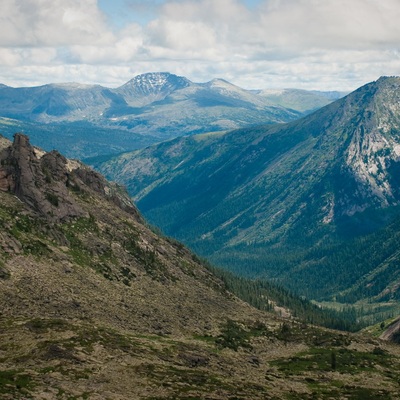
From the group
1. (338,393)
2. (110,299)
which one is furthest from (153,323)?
(338,393)

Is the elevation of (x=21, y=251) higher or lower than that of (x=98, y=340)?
higher

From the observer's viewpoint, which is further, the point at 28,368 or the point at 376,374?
the point at 376,374

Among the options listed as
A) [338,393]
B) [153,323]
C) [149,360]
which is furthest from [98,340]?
[338,393]

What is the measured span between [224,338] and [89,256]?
4948 cm

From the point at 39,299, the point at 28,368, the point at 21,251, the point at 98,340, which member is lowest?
the point at 28,368

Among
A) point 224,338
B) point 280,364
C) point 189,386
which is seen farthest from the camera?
point 224,338

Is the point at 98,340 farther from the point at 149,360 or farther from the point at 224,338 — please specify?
the point at 224,338

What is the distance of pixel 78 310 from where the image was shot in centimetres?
15888

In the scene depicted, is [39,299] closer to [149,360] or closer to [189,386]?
[149,360]

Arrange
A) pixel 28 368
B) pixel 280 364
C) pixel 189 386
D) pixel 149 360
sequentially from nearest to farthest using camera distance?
pixel 28 368 < pixel 189 386 < pixel 149 360 < pixel 280 364

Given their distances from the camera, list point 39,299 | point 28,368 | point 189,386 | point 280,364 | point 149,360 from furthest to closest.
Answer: point 280,364, point 39,299, point 149,360, point 189,386, point 28,368

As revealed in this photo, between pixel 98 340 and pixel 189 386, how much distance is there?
2505 cm

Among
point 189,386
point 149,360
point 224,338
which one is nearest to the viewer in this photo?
point 189,386

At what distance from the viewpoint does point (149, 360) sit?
13300 centimetres
